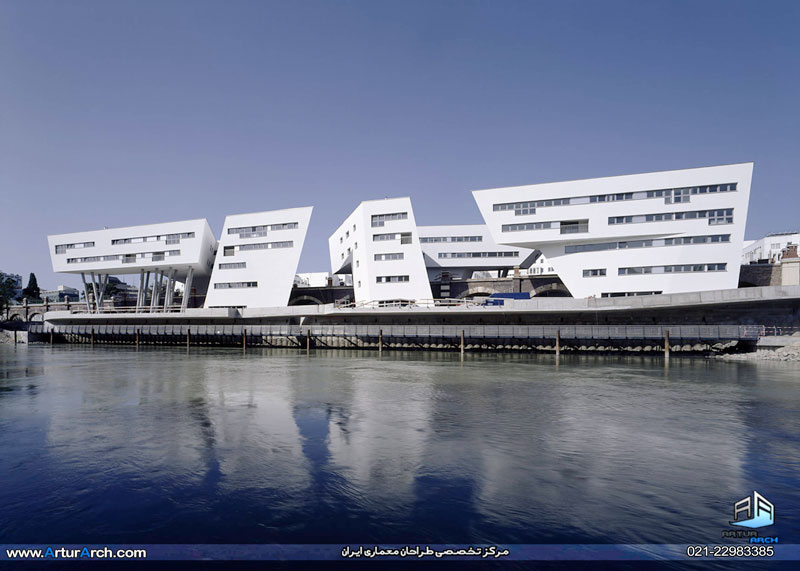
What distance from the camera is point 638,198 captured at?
161 feet

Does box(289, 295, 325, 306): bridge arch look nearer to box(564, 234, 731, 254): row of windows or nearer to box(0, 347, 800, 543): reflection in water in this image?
box(564, 234, 731, 254): row of windows

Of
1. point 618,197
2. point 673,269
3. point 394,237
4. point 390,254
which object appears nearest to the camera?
point 673,269

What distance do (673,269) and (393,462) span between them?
44.2 metres

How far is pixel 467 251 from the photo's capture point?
240 ft

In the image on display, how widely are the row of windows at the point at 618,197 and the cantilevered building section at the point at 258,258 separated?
1035 inches

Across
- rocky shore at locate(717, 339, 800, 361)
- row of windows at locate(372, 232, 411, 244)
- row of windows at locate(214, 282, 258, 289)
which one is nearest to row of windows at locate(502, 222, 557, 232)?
row of windows at locate(372, 232, 411, 244)

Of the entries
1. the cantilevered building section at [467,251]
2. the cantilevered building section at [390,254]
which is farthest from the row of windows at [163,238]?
the cantilevered building section at [467,251]

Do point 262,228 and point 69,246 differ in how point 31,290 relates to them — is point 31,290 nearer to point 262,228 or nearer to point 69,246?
point 69,246

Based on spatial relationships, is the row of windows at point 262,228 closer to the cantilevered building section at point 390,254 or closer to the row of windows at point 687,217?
the cantilevered building section at point 390,254

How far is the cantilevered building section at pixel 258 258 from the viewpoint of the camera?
61.2 m

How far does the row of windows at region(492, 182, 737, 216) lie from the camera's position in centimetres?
4712

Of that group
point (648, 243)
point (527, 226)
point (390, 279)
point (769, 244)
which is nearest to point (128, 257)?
point (390, 279)

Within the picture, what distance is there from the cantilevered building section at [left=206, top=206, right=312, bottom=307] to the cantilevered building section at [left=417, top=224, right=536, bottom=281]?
70.9 feet

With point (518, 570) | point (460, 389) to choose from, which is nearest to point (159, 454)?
point (518, 570)
